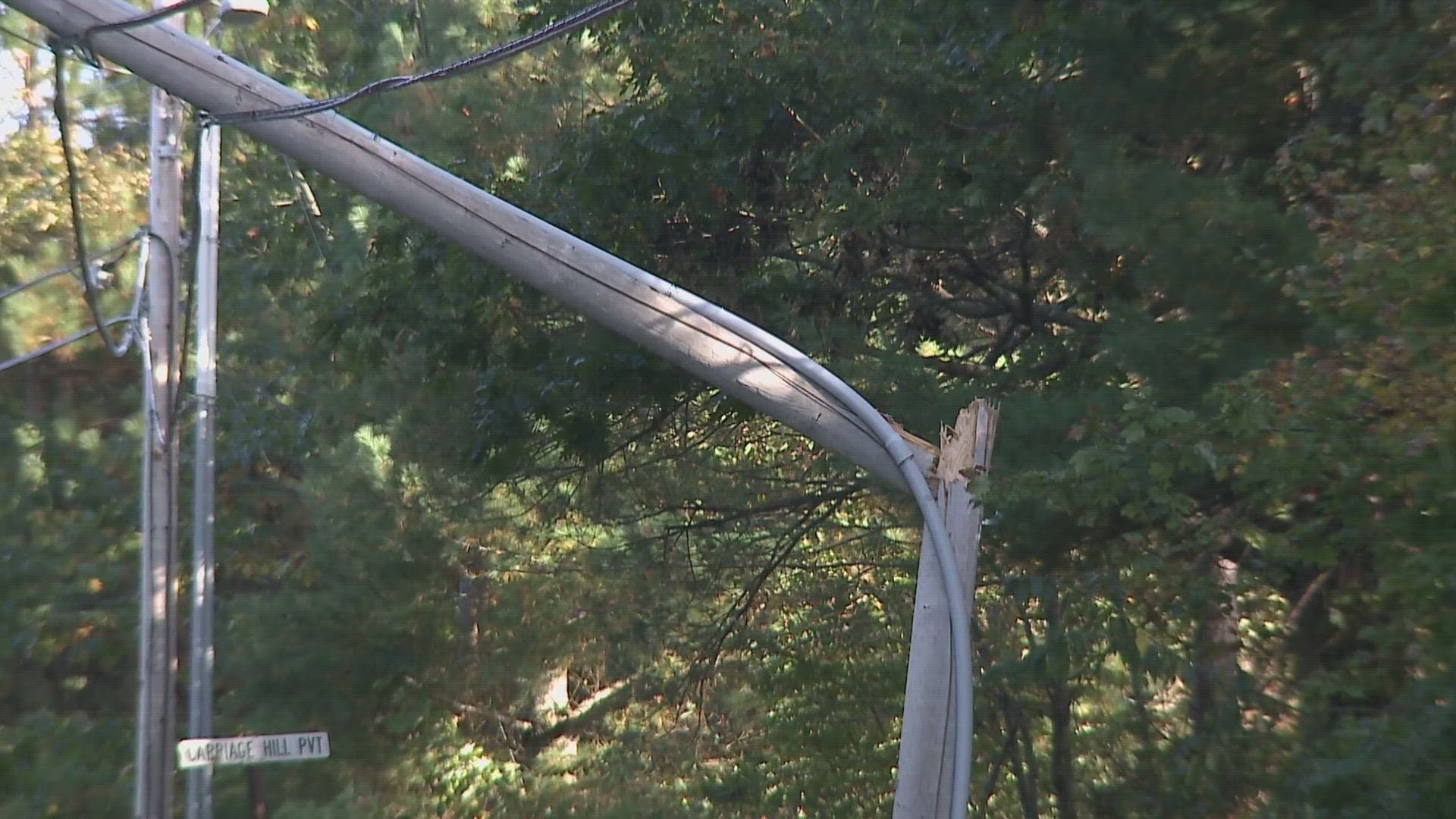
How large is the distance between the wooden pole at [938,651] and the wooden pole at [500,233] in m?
0.12

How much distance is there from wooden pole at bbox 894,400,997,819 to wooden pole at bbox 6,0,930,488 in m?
0.12

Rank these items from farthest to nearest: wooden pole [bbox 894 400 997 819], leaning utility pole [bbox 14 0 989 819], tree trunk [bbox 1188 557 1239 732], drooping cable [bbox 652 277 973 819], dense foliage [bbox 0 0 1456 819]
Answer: tree trunk [bbox 1188 557 1239 732]
dense foliage [bbox 0 0 1456 819]
leaning utility pole [bbox 14 0 989 819]
wooden pole [bbox 894 400 997 819]
drooping cable [bbox 652 277 973 819]

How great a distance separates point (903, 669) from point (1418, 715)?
7.88 metres

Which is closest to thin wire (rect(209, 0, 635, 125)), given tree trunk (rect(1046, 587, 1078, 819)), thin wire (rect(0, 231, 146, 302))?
thin wire (rect(0, 231, 146, 302))

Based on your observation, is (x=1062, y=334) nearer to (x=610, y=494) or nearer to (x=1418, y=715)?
(x=1418, y=715)

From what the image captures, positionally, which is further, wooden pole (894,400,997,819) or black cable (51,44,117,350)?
black cable (51,44,117,350)

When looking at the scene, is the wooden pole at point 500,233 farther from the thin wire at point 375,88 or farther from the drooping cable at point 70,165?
the drooping cable at point 70,165

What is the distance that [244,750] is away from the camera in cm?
627

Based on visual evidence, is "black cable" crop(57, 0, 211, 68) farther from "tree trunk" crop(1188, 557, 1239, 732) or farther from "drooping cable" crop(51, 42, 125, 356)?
"tree trunk" crop(1188, 557, 1239, 732)

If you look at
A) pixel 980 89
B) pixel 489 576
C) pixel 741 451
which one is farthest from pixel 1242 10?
pixel 489 576

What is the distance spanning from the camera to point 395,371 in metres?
15.2

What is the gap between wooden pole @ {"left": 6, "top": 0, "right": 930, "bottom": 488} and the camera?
14.6 feet

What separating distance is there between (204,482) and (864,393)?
446 centimetres

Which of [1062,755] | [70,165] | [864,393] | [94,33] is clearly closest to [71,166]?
[70,165]
